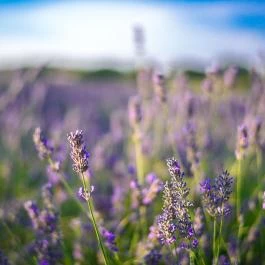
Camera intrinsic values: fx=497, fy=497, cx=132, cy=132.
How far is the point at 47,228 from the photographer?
2.02 meters

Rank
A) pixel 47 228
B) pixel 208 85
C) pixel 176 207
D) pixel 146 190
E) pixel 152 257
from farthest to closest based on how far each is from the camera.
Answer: pixel 208 85, pixel 146 190, pixel 47 228, pixel 152 257, pixel 176 207

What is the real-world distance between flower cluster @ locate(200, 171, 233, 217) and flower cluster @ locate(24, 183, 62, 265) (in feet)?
2.51

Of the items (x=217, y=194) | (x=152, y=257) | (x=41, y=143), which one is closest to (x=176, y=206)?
(x=217, y=194)

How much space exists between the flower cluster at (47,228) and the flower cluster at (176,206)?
2.38 feet

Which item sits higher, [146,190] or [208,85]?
[208,85]

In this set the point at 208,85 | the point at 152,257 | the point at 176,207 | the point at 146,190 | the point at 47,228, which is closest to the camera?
the point at 176,207

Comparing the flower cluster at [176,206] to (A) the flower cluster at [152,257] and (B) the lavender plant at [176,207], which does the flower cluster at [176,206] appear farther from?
(A) the flower cluster at [152,257]

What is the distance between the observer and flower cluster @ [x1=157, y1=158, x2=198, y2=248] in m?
1.40

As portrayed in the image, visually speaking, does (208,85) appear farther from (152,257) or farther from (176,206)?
(176,206)

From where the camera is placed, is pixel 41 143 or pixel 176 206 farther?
pixel 41 143

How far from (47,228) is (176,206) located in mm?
787

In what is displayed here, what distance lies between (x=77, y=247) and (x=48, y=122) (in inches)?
183

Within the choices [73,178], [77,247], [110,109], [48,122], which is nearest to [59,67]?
[110,109]

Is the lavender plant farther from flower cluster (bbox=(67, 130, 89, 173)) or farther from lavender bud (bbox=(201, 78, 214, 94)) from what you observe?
lavender bud (bbox=(201, 78, 214, 94))
